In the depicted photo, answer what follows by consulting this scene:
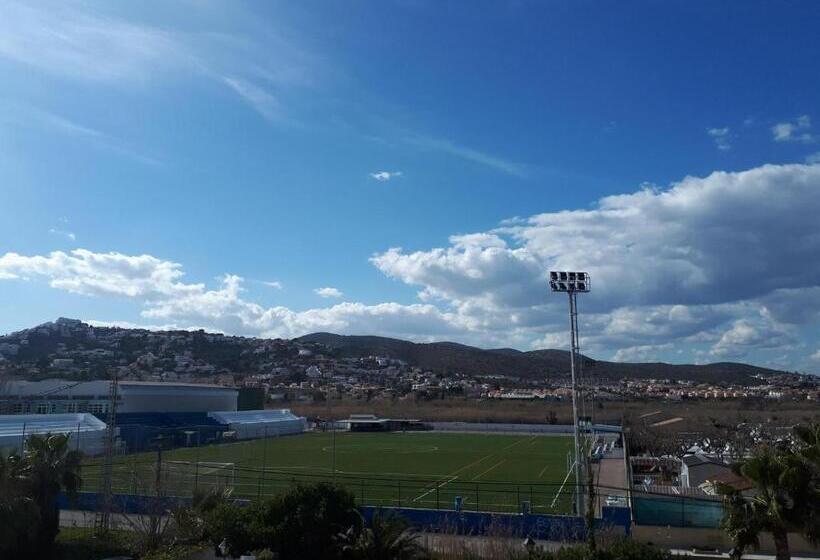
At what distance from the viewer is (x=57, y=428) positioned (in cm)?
5322

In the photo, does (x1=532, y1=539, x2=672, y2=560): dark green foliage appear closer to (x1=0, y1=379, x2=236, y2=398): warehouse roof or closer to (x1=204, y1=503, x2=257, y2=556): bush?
(x1=204, y1=503, x2=257, y2=556): bush

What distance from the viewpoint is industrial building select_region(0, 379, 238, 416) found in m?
73.2

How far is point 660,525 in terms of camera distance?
94.1 feet

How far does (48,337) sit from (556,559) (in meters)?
192

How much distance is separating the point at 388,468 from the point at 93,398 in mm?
37257

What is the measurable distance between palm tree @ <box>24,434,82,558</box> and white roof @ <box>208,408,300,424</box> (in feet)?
182

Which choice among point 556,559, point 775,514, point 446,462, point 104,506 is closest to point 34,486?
point 104,506

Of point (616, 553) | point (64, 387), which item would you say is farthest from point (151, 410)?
point (616, 553)

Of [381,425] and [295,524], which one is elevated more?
[295,524]

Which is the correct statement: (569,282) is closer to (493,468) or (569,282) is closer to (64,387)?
(493,468)

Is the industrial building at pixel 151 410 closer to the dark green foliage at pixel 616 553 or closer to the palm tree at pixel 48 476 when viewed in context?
the palm tree at pixel 48 476

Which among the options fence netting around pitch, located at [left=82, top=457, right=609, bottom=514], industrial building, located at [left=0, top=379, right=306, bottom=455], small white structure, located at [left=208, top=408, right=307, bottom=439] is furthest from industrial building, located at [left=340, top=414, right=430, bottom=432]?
fence netting around pitch, located at [left=82, top=457, right=609, bottom=514]

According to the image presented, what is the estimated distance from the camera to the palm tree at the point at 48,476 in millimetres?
22406

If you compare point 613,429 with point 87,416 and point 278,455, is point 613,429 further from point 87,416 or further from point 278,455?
point 87,416
